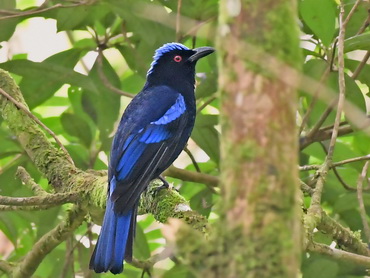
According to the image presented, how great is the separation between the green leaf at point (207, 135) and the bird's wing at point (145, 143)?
183 mm

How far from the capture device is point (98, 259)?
3.85m

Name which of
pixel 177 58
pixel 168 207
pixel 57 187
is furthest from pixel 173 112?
pixel 168 207

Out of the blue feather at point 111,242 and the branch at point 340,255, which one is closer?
the branch at point 340,255

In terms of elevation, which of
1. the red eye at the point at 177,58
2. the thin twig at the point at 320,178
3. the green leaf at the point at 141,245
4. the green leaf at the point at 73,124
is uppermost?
the thin twig at the point at 320,178

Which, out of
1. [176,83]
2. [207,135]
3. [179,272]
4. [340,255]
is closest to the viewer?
[340,255]

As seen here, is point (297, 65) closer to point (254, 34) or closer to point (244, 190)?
point (254, 34)

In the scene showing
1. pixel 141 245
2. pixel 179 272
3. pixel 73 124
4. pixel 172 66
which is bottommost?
pixel 141 245

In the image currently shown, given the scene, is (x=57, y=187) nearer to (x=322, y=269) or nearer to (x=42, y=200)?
(x=42, y=200)

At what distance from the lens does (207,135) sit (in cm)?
490

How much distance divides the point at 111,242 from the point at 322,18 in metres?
1.79

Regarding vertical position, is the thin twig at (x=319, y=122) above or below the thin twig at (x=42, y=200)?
above

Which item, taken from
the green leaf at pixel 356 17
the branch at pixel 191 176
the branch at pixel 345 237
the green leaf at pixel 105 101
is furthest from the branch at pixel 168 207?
the green leaf at pixel 356 17

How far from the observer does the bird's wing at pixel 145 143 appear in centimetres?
411

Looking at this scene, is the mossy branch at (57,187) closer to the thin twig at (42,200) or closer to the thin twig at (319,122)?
the thin twig at (42,200)
